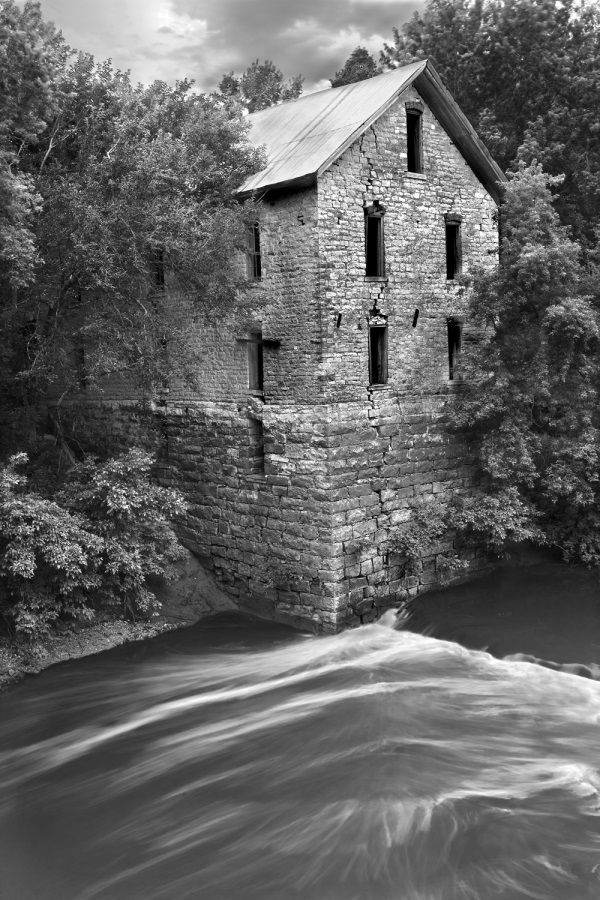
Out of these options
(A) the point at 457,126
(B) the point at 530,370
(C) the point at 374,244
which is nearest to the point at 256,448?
(C) the point at 374,244

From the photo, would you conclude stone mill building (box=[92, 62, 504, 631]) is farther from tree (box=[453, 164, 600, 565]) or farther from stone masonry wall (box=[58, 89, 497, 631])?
tree (box=[453, 164, 600, 565])

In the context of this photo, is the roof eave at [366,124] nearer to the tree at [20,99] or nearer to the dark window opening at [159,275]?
the dark window opening at [159,275]

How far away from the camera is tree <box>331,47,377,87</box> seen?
25594 millimetres

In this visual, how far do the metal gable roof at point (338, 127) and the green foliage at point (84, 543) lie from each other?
6.06 meters

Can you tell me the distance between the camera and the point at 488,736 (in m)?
11.2

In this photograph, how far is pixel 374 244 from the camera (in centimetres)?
1508

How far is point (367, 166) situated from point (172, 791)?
36.7ft

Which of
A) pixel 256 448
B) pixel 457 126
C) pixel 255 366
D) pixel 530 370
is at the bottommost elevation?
pixel 256 448

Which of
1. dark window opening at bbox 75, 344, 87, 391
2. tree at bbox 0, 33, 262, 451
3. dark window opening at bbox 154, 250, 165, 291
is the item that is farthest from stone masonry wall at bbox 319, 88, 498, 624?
dark window opening at bbox 75, 344, 87, 391

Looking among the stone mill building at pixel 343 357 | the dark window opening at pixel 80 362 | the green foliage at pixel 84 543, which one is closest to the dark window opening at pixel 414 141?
the stone mill building at pixel 343 357

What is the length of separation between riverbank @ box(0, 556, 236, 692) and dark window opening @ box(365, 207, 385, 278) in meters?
7.21

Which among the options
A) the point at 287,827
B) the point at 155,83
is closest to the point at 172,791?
the point at 287,827

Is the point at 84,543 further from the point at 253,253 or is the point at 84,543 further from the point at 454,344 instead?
the point at 454,344

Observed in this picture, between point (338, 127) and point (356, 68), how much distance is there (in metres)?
13.1
